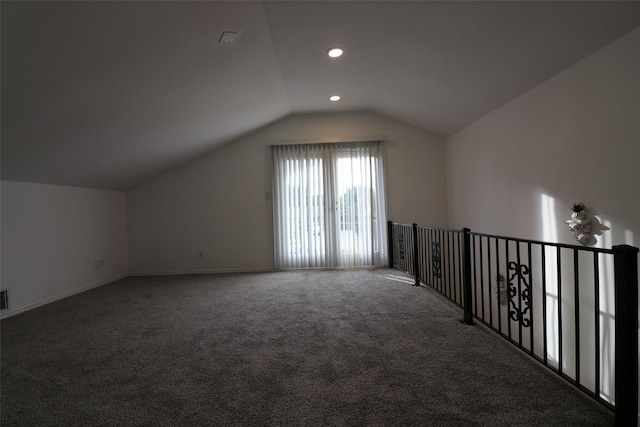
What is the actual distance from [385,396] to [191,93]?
3319mm

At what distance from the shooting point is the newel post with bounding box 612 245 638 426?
124 centimetres

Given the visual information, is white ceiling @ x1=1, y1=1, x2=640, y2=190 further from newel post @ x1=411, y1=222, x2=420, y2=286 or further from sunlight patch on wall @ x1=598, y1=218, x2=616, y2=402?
newel post @ x1=411, y1=222, x2=420, y2=286

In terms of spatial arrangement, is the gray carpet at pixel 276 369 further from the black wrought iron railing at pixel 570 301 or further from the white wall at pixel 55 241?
the white wall at pixel 55 241

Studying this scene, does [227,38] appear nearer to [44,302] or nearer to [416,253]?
[416,253]

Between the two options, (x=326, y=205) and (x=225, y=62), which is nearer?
(x=225, y=62)

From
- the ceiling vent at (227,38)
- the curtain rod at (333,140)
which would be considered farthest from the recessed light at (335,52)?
the curtain rod at (333,140)

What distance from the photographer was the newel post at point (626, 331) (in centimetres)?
124

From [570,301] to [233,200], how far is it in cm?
479

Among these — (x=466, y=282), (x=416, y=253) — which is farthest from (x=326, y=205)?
(x=466, y=282)

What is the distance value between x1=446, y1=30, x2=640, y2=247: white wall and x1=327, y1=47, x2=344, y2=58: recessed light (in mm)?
2145

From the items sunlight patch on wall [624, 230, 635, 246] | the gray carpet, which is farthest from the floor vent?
sunlight patch on wall [624, 230, 635, 246]

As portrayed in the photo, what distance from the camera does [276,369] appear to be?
1.93 meters

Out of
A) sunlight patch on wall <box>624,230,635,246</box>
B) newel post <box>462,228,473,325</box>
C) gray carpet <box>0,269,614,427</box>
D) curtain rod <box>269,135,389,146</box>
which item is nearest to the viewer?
gray carpet <box>0,269,614,427</box>

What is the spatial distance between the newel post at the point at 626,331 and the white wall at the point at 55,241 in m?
4.98
